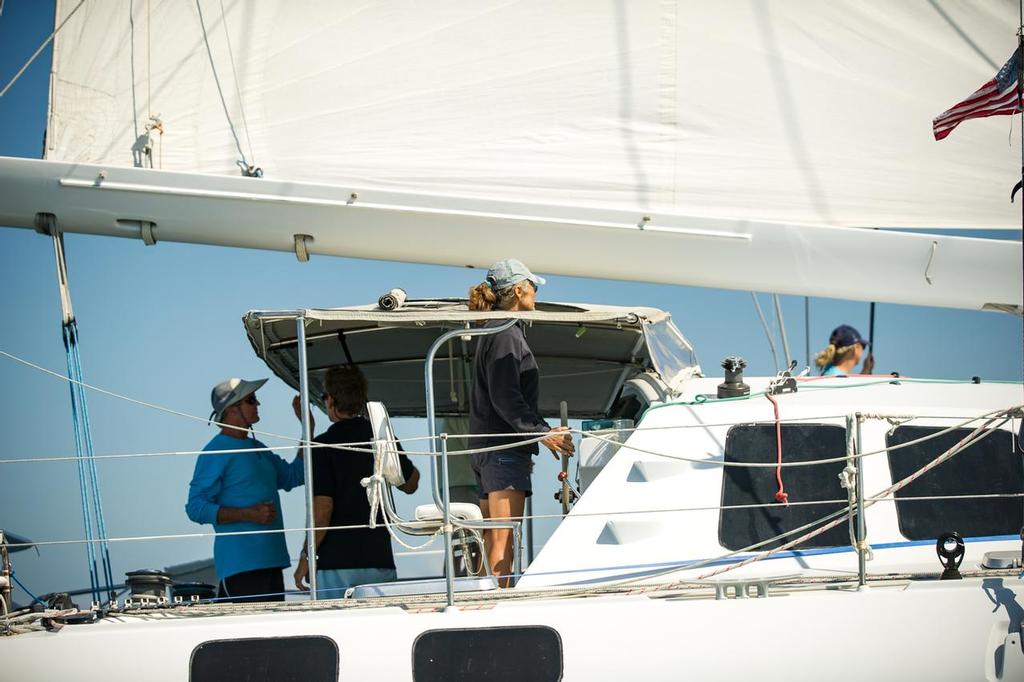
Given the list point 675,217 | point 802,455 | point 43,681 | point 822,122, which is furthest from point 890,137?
point 43,681

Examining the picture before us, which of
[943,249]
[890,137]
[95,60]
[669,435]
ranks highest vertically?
[95,60]

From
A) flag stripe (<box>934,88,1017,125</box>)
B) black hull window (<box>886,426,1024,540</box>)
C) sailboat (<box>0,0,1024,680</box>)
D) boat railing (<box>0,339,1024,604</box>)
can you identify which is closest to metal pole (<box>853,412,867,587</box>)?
boat railing (<box>0,339,1024,604</box>)

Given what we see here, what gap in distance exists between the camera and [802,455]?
5.09 meters

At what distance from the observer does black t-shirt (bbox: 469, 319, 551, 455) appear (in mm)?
5023

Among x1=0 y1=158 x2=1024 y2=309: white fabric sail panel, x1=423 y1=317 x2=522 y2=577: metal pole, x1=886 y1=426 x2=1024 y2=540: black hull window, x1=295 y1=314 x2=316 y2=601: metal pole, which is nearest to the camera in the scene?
x1=423 y1=317 x2=522 y2=577: metal pole

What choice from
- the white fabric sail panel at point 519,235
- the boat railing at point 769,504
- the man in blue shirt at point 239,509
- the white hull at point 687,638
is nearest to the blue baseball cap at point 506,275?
Result: the boat railing at point 769,504

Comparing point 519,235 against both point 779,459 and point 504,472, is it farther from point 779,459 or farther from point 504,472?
point 779,459

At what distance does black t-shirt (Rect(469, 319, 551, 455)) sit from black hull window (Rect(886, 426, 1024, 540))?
162cm

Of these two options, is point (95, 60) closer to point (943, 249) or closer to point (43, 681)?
point (43, 681)

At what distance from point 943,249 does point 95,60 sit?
4.87m

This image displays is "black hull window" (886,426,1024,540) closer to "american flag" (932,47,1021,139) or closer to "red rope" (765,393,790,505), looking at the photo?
"red rope" (765,393,790,505)

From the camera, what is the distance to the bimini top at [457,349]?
516 cm

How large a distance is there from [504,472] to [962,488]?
79.1 inches

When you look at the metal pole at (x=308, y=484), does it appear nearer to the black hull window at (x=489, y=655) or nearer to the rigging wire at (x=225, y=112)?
the black hull window at (x=489, y=655)
